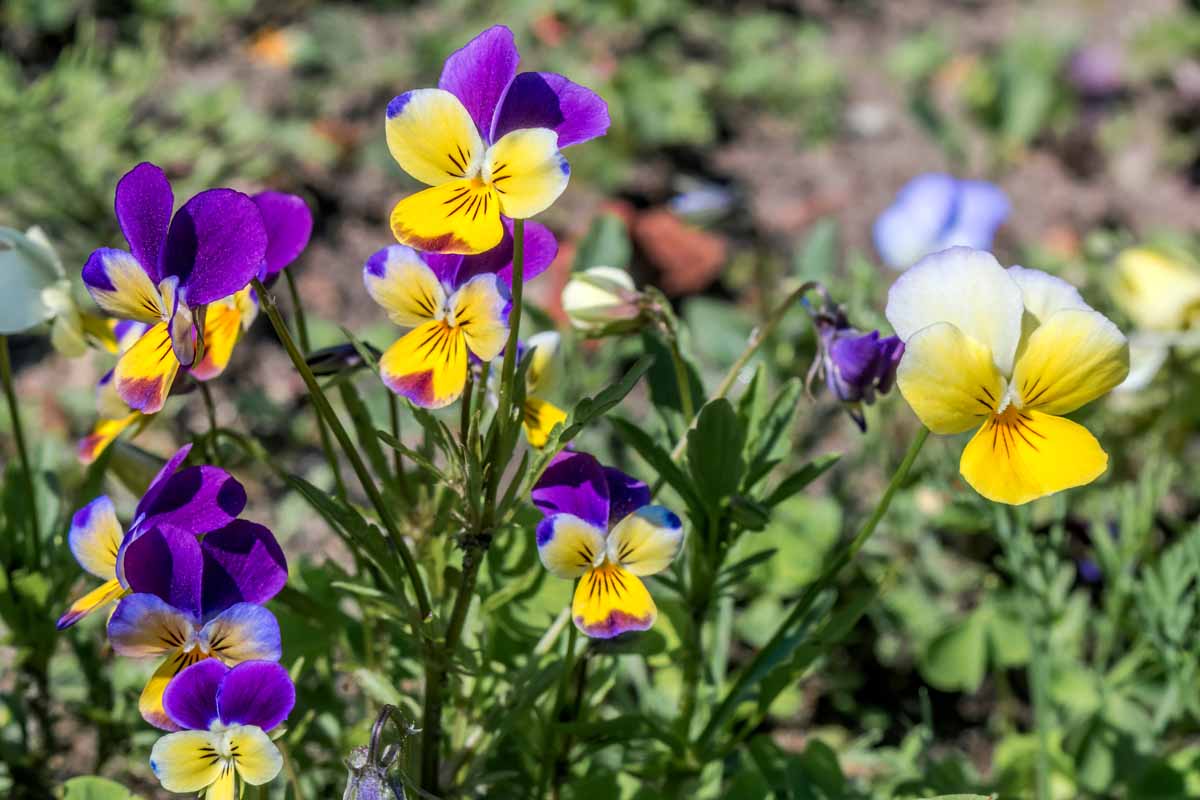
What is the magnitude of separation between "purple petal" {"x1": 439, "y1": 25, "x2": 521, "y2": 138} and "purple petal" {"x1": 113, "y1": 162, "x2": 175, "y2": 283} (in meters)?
0.22

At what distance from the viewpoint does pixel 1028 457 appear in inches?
36.9

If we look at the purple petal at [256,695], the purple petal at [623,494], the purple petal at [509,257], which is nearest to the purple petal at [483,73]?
the purple petal at [509,257]

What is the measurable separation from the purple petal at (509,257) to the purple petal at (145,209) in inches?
9.0

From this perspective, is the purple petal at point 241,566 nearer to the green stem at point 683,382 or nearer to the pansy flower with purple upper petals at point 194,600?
the pansy flower with purple upper petals at point 194,600

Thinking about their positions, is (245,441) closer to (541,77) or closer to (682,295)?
(541,77)

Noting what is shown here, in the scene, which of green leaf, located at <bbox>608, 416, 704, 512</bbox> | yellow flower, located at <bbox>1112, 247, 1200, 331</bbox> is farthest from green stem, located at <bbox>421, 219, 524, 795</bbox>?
yellow flower, located at <bbox>1112, 247, 1200, 331</bbox>

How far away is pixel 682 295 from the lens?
257 cm

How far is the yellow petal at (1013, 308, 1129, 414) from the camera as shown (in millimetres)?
910

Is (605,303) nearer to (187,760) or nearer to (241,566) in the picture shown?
(241,566)

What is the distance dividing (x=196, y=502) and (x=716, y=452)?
0.46m

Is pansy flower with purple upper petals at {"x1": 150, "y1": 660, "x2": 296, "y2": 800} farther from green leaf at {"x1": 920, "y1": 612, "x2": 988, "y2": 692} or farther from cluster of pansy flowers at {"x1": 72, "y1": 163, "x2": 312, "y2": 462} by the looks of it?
green leaf at {"x1": 920, "y1": 612, "x2": 988, "y2": 692}

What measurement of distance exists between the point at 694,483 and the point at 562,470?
19cm

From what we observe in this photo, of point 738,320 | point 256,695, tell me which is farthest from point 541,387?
point 738,320

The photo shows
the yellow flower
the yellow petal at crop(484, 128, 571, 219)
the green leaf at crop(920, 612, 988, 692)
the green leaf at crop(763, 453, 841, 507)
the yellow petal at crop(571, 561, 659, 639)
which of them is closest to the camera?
the yellow petal at crop(484, 128, 571, 219)
